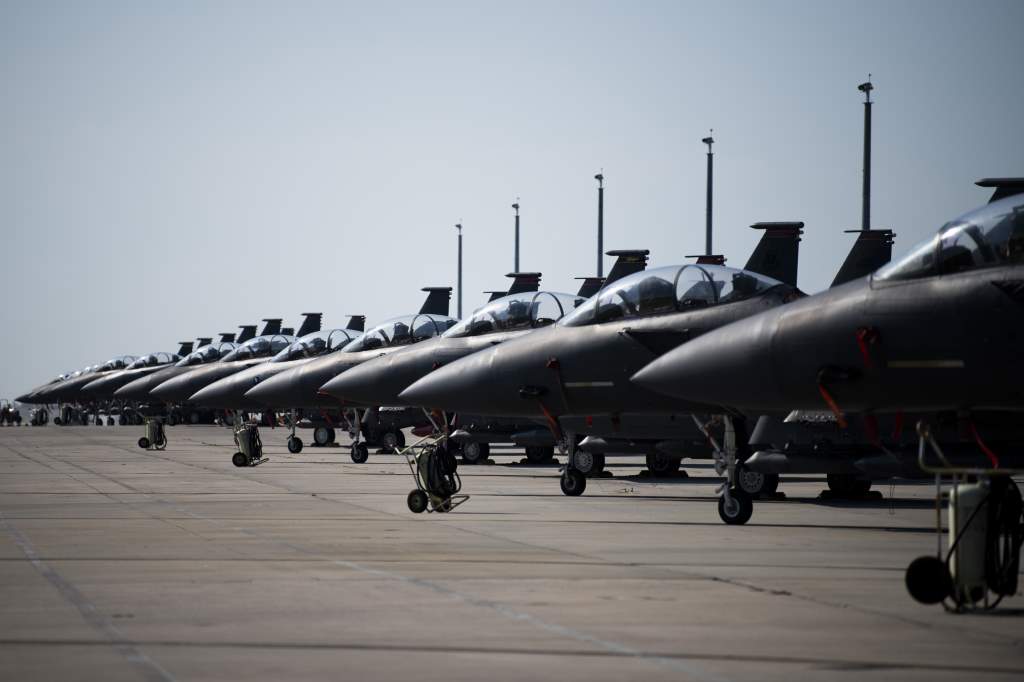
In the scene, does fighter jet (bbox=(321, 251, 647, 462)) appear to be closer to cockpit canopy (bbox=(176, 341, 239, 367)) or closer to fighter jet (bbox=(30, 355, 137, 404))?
cockpit canopy (bbox=(176, 341, 239, 367))

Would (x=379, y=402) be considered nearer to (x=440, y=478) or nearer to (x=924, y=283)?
(x=440, y=478)

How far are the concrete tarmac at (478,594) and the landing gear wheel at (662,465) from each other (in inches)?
292

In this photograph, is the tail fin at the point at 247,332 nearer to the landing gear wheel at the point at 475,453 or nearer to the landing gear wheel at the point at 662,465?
the landing gear wheel at the point at 475,453

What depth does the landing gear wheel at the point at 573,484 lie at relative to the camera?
2303 centimetres

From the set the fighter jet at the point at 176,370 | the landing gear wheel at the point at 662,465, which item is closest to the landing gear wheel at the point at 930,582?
the landing gear wheel at the point at 662,465

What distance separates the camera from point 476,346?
28.8 metres

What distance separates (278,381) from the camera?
40.4m

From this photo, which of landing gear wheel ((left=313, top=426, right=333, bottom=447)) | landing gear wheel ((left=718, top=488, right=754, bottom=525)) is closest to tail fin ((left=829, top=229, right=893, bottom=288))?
landing gear wheel ((left=718, top=488, right=754, bottom=525))

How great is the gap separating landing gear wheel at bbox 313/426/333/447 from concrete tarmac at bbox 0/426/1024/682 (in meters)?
25.9

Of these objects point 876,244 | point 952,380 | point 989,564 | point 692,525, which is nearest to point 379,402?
point 876,244

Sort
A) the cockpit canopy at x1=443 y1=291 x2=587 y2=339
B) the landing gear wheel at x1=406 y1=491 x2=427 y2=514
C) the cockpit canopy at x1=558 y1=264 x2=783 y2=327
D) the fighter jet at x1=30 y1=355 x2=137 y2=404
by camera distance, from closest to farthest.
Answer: the landing gear wheel at x1=406 y1=491 x2=427 y2=514
the cockpit canopy at x1=558 y1=264 x2=783 y2=327
the cockpit canopy at x1=443 y1=291 x2=587 y2=339
the fighter jet at x1=30 y1=355 x2=137 y2=404

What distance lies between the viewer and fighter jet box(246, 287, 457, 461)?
37406mm

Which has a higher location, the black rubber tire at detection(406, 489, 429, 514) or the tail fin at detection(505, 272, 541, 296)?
the tail fin at detection(505, 272, 541, 296)

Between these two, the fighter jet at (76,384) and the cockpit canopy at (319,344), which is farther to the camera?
the fighter jet at (76,384)
